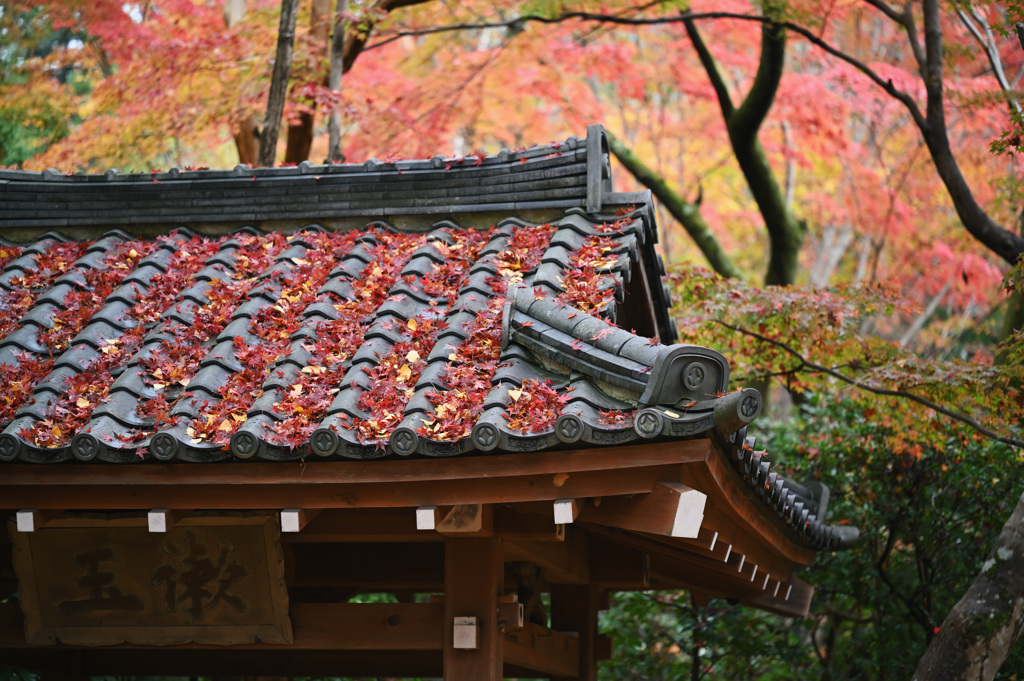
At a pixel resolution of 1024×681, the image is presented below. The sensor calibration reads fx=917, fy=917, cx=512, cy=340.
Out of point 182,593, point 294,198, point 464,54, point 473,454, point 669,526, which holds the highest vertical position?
point 464,54

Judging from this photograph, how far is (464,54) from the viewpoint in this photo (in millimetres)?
14742

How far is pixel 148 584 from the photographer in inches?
166

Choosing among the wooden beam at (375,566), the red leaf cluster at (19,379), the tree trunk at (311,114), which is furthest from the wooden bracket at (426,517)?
the tree trunk at (311,114)

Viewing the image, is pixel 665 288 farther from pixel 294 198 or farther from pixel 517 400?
pixel 517 400

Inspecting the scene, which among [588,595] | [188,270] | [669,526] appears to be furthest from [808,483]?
[188,270]

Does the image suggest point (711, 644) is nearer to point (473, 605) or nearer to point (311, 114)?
point (473, 605)

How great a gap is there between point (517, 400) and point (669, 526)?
0.72 m

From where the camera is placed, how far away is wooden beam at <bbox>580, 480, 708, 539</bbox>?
127 inches

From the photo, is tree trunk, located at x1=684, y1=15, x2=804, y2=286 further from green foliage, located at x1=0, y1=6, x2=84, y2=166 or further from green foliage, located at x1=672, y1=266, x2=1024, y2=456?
green foliage, located at x1=0, y1=6, x2=84, y2=166

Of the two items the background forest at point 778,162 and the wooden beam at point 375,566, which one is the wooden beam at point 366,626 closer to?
the wooden beam at point 375,566

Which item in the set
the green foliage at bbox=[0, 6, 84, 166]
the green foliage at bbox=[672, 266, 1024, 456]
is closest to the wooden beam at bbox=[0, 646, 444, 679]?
the green foliage at bbox=[672, 266, 1024, 456]

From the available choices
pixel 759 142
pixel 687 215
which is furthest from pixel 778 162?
pixel 759 142

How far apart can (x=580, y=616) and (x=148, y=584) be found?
2923 mm

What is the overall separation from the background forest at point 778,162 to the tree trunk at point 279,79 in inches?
1.1
